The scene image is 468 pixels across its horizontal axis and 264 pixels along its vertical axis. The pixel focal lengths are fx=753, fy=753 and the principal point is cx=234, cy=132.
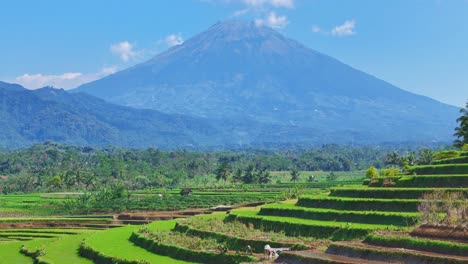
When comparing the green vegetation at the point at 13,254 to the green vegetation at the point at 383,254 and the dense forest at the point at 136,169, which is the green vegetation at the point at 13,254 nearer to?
the green vegetation at the point at 383,254

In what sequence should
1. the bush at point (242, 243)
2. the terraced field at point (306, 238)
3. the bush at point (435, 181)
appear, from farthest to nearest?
the bush at point (435, 181) < the bush at point (242, 243) < the terraced field at point (306, 238)

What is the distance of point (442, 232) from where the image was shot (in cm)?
2611

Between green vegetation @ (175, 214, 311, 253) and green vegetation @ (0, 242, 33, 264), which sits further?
green vegetation @ (0, 242, 33, 264)

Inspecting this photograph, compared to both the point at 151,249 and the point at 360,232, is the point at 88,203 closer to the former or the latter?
the point at 151,249

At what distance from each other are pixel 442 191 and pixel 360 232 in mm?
5195

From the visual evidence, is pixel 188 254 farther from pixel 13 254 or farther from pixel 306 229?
pixel 13 254

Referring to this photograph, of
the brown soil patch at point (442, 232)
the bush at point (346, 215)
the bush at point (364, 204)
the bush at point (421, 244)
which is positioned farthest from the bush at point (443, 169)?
the bush at point (421, 244)

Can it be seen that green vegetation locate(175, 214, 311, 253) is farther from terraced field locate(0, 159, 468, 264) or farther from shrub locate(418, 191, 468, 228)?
shrub locate(418, 191, 468, 228)

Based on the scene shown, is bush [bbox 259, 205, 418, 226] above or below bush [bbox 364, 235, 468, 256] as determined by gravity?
above

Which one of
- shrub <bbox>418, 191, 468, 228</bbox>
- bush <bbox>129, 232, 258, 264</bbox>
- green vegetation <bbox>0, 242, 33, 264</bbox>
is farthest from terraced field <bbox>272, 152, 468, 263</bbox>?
green vegetation <bbox>0, 242, 33, 264</bbox>

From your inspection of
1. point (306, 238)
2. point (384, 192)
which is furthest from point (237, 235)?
point (384, 192)

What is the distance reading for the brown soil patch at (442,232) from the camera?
2542cm

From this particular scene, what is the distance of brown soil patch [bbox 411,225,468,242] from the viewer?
25422 millimetres

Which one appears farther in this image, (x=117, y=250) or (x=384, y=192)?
(x=384, y=192)
